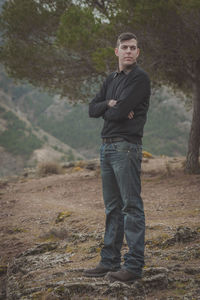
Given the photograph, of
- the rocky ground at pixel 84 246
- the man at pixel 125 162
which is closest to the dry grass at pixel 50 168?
the rocky ground at pixel 84 246

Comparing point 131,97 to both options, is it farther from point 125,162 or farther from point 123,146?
point 125,162

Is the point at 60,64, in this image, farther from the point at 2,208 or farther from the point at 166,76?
the point at 2,208

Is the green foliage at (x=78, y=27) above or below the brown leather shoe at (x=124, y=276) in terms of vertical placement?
above

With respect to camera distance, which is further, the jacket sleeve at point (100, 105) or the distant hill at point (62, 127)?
the distant hill at point (62, 127)

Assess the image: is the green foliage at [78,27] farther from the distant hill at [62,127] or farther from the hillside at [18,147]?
the distant hill at [62,127]

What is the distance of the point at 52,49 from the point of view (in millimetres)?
12383

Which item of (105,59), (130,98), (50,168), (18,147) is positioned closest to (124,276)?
(130,98)

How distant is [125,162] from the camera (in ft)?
10.2

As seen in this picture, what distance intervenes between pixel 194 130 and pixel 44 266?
27.4 ft

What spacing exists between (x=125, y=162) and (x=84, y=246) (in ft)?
6.69

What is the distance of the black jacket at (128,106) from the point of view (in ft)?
10.2

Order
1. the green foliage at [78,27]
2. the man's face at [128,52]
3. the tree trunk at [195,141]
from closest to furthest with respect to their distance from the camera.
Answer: the man's face at [128,52], the green foliage at [78,27], the tree trunk at [195,141]

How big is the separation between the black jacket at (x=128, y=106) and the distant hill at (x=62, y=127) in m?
44.5

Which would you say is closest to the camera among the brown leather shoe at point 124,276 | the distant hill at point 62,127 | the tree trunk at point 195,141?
the brown leather shoe at point 124,276
